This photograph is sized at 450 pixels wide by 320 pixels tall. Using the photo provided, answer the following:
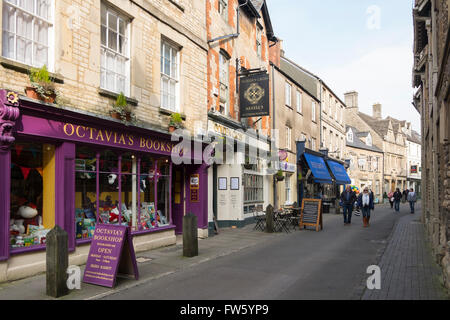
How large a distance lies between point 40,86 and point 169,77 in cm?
503

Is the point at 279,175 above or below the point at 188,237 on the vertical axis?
above

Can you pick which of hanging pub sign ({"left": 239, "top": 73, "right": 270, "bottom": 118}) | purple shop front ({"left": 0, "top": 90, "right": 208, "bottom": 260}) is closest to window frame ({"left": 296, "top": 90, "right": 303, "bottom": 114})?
hanging pub sign ({"left": 239, "top": 73, "right": 270, "bottom": 118})

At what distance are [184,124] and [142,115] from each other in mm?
2118

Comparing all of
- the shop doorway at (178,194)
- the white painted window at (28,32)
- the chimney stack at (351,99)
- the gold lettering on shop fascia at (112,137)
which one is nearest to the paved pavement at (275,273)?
the shop doorway at (178,194)

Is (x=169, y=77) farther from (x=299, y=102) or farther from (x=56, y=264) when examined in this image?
(x=299, y=102)

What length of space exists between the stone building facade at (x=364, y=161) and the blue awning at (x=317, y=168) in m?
13.6

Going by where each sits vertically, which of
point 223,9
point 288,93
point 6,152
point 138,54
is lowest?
point 6,152

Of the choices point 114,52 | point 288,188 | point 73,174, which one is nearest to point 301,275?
point 73,174

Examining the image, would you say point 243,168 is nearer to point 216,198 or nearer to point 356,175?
point 216,198

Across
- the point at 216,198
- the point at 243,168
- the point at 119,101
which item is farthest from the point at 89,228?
the point at 243,168

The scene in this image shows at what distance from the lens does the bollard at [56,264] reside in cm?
588

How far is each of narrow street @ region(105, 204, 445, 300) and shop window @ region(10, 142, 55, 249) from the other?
100.0 inches

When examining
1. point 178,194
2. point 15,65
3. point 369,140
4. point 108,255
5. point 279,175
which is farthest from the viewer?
point 369,140

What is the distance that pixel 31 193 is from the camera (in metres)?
7.55
